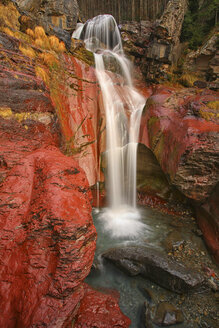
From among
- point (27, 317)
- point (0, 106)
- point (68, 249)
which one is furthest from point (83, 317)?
point (0, 106)

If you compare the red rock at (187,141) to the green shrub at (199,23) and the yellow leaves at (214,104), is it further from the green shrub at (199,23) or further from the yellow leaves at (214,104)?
the green shrub at (199,23)

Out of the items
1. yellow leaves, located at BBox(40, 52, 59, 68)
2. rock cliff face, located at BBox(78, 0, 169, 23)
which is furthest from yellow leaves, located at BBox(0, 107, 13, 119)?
rock cliff face, located at BBox(78, 0, 169, 23)

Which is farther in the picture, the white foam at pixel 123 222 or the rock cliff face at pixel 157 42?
the rock cliff face at pixel 157 42

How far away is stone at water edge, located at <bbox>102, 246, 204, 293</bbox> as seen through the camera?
12.2 ft

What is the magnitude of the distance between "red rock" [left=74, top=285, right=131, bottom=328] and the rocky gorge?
0.02 metres

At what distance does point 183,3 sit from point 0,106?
14577mm

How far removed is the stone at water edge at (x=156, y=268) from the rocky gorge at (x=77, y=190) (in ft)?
0.08

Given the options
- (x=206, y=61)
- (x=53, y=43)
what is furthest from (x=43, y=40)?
(x=206, y=61)

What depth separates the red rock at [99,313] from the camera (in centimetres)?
265

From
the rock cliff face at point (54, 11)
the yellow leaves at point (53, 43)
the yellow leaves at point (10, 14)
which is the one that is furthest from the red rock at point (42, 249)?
the rock cliff face at point (54, 11)

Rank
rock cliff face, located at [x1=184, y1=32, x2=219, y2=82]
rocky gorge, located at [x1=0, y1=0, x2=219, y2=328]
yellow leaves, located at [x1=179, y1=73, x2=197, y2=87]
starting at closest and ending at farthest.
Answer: rocky gorge, located at [x1=0, y1=0, x2=219, y2=328], rock cliff face, located at [x1=184, y1=32, x2=219, y2=82], yellow leaves, located at [x1=179, y1=73, x2=197, y2=87]

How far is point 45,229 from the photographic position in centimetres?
237

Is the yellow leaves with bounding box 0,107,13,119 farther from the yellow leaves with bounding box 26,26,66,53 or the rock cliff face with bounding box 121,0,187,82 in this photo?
the rock cliff face with bounding box 121,0,187,82

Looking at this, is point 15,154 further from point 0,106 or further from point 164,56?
point 164,56
